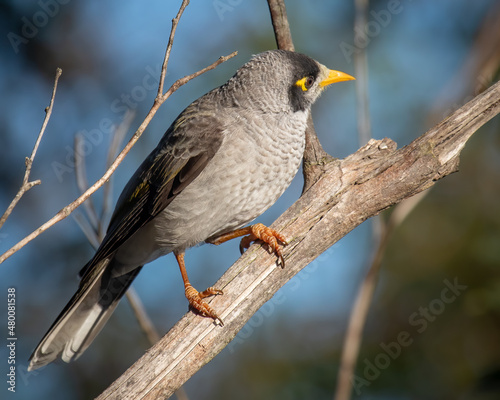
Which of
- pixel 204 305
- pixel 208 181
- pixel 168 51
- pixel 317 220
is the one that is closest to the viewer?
pixel 168 51

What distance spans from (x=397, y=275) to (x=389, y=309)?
0.40 metres

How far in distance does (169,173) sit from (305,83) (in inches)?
56.3

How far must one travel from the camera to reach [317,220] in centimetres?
398

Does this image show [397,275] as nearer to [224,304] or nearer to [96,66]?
[224,304]

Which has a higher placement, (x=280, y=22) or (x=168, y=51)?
(x=280, y=22)

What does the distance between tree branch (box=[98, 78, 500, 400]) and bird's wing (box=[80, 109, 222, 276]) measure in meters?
0.84

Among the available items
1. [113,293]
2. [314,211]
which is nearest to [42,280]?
[113,293]

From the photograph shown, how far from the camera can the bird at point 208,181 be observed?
4309mm

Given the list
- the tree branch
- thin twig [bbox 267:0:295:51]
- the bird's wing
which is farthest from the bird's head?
the tree branch

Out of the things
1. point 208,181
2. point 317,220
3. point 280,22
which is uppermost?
point 280,22

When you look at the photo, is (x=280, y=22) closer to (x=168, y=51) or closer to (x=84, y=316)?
(x=168, y=51)

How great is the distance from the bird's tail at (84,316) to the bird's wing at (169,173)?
19cm

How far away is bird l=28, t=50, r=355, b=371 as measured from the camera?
14.1 feet

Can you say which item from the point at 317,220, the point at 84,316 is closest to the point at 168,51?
the point at 317,220
